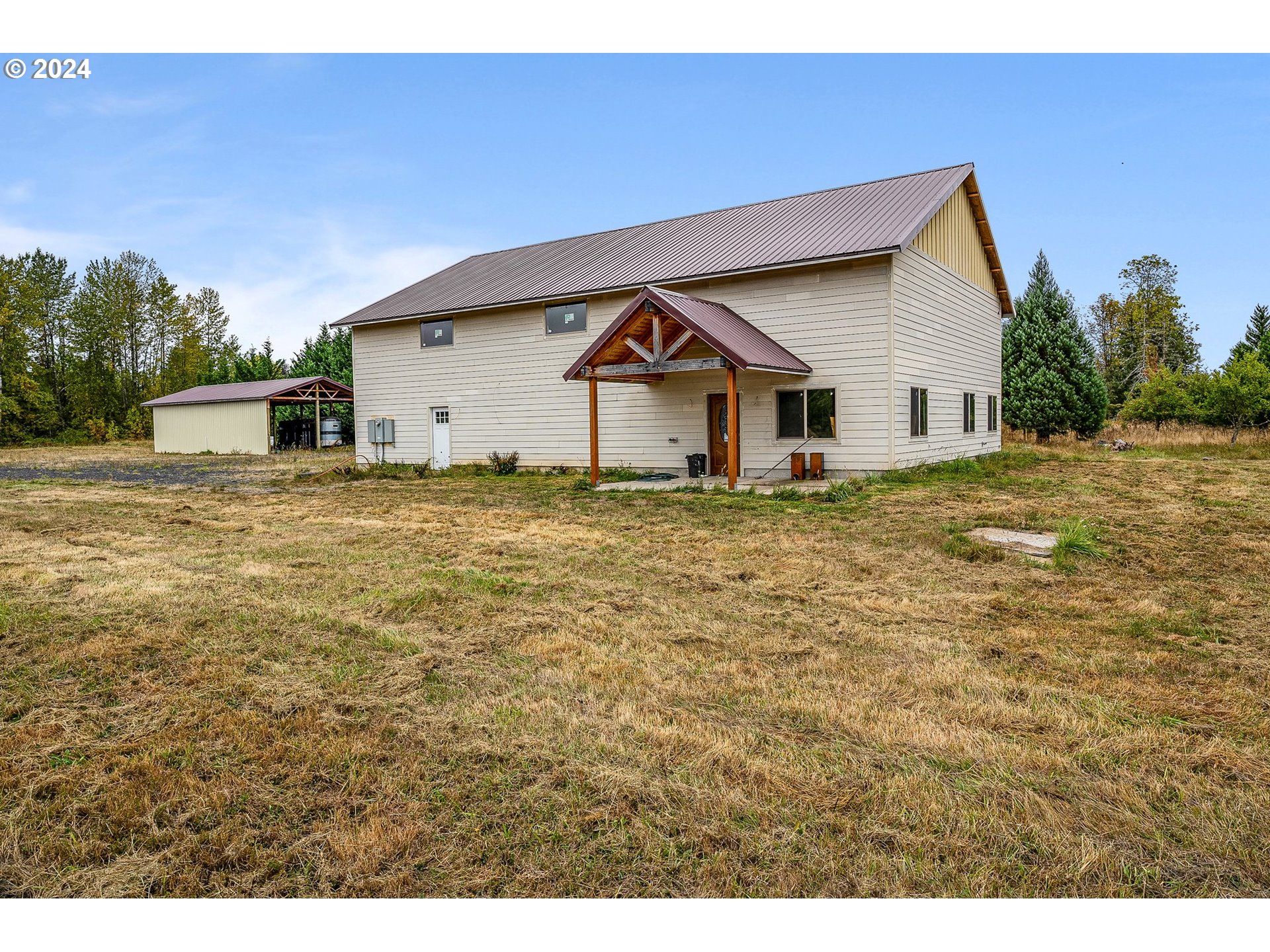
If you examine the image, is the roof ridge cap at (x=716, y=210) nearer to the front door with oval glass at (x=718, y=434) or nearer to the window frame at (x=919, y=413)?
the window frame at (x=919, y=413)

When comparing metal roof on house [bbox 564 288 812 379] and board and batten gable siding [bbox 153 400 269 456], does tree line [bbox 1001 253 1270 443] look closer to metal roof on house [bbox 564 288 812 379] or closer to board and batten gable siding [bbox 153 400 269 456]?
metal roof on house [bbox 564 288 812 379]

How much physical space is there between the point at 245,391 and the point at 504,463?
22.3 metres

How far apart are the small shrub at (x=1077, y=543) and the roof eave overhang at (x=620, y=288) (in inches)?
319

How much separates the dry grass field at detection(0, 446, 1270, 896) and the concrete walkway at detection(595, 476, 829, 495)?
6.11m

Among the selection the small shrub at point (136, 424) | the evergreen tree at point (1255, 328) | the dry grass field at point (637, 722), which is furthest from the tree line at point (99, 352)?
the evergreen tree at point (1255, 328)

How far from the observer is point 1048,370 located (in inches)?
1086

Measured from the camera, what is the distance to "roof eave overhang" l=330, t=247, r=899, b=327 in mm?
15555

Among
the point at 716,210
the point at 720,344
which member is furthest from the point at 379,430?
the point at 720,344

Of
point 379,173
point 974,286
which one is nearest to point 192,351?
point 379,173

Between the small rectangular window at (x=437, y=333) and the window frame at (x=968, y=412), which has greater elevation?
the small rectangular window at (x=437, y=333)

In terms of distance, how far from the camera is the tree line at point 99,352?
4422cm

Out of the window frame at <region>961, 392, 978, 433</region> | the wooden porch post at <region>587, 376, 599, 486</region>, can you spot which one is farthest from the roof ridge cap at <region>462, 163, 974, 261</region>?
the wooden porch post at <region>587, 376, 599, 486</region>

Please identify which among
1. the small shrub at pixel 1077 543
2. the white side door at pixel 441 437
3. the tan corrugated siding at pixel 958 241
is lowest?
the small shrub at pixel 1077 543

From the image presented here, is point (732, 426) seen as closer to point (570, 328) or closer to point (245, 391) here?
point (570, 328)
